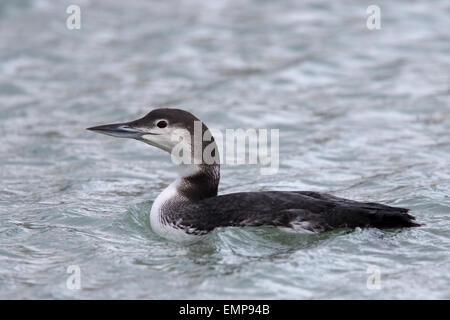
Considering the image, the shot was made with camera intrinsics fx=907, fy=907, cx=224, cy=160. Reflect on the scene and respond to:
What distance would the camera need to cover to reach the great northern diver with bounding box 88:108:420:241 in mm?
6258

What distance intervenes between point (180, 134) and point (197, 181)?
0.37 meters

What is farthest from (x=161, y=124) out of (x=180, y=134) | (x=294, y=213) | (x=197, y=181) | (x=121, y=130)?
(x=294, y=213)

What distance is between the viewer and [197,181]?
671 centimetres

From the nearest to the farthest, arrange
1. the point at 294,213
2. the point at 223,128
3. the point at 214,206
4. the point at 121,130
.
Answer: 1. the point at 294,213
2. the point at 214,206
3. the point at 121,130
4. the point at 223,128

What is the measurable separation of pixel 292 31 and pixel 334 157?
5.03 m

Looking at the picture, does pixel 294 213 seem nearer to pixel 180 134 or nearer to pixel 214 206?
pixel 214 206

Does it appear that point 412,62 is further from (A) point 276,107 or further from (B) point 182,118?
(B) point 182,118

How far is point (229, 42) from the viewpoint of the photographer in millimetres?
13469

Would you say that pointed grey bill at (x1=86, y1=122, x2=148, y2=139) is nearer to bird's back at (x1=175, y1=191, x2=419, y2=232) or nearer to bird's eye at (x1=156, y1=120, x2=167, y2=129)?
bird's eye at (x1=156, y1=120, x2=167, y2=129)

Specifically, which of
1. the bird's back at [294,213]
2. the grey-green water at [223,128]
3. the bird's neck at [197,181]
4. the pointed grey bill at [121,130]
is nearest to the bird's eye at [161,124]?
the pointed grey bill at [121,130]

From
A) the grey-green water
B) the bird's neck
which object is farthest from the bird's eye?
the grey-green water

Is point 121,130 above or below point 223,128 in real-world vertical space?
above
